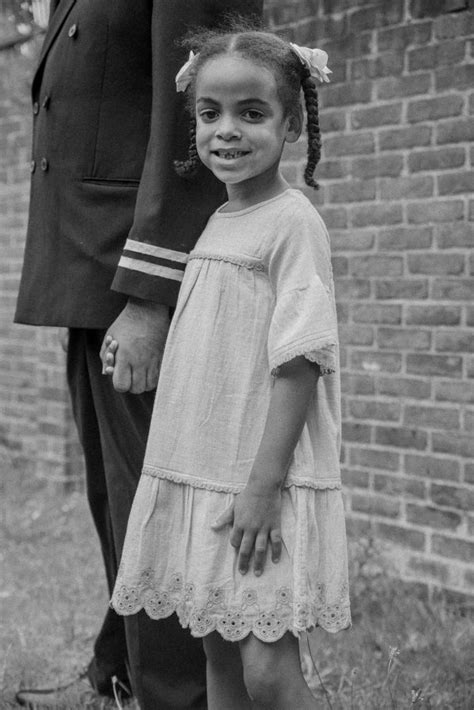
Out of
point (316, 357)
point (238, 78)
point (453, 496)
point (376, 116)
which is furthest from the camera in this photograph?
point (376, 116)

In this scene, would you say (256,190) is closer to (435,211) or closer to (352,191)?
(435,211)

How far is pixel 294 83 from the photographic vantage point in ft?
7.08

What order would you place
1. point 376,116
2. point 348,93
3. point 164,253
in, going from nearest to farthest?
point 164,253 < point 376,116 < point 348,93

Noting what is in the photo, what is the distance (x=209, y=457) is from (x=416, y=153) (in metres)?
2.21

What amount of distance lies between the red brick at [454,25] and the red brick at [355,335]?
3.69 feet

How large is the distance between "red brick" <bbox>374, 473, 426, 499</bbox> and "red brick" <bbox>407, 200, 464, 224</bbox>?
98 cm

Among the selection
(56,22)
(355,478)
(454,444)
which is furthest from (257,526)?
(355,478)

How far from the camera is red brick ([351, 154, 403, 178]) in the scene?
4047 mm

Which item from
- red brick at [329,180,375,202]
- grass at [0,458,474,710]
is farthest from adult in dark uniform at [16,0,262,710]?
red brick at [329,180,375,202]

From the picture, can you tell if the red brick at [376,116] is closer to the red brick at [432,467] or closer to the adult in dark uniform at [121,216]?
the red brick at [432,467]

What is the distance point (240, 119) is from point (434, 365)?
2.04 m

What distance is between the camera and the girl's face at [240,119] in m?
2.08

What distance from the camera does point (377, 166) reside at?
13.5 ft

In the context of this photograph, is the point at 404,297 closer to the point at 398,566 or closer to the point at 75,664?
the point at 398,566
